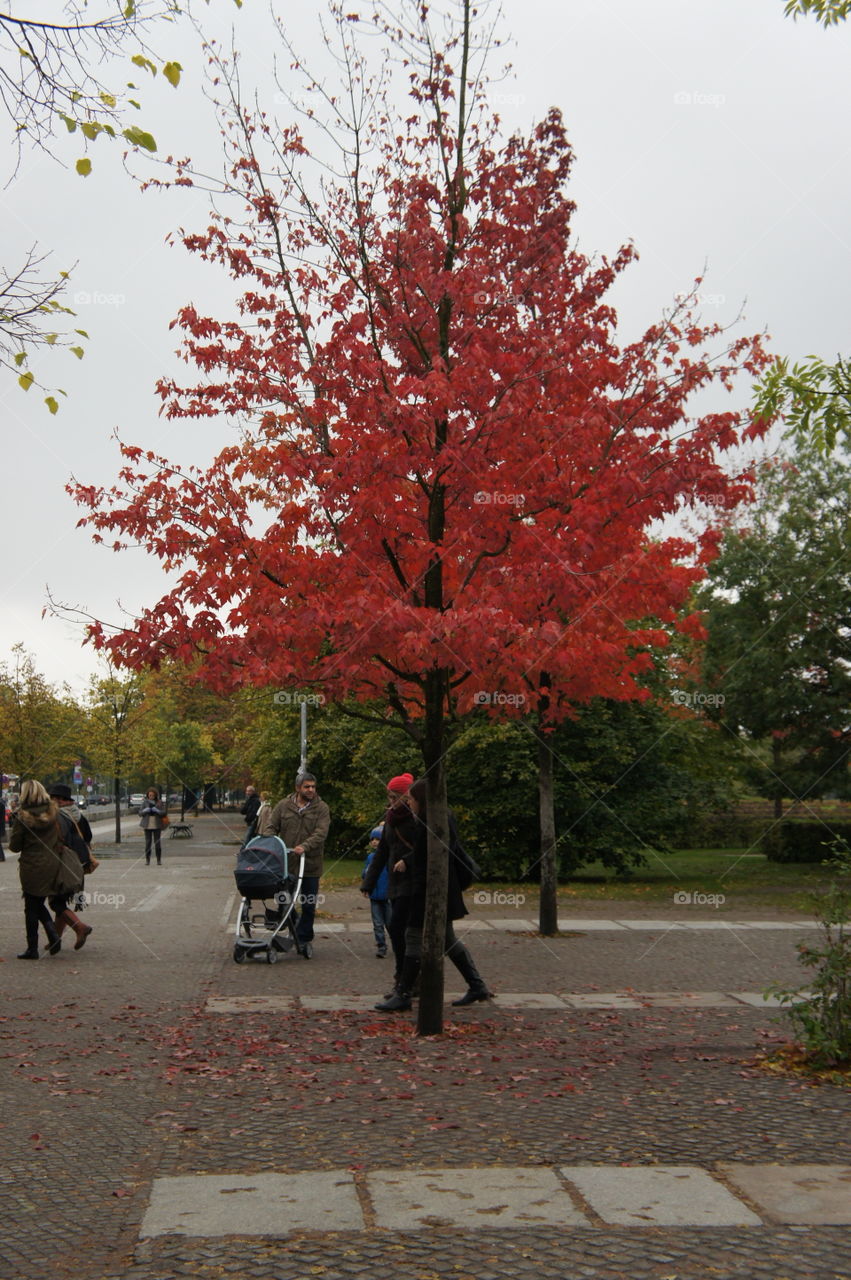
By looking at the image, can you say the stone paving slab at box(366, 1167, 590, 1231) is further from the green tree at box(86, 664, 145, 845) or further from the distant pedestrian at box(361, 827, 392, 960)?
the green tree at box(86, 664, 145, 845)

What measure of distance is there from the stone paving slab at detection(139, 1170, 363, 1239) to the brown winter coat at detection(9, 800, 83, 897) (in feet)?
27.6

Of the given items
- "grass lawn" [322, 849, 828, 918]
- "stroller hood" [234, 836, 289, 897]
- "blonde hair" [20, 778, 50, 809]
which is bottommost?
"grass lawn" [322, 849, 828, 918]

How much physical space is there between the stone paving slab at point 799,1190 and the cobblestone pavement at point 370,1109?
0.40 feet

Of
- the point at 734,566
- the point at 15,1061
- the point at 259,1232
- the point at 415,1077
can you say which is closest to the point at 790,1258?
the point at 259,1232

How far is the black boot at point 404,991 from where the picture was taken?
10.4 metres

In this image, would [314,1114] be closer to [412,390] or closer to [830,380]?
[412,390]

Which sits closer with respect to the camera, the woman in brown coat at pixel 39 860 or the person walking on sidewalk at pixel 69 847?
the woman in brown coat at pixel 39 860

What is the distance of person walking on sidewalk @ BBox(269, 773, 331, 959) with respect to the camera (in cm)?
1412

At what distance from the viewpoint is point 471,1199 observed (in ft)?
17.6

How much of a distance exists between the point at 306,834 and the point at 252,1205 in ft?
30.3

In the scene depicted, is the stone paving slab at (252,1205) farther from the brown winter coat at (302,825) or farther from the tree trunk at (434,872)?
the brown winter coat at (302,825)
